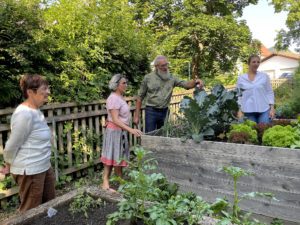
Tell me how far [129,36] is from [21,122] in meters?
3.87

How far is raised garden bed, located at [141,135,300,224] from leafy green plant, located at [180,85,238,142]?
16 cm

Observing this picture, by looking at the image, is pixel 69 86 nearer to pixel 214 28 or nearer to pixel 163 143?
pixel 163 143

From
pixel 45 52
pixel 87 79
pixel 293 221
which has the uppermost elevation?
pixel 45 52

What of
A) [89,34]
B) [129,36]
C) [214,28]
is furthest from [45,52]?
[214,28]

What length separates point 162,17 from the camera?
71.8 ft

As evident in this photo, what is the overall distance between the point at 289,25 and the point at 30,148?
28.6m

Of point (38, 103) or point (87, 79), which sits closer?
point (38, 103)

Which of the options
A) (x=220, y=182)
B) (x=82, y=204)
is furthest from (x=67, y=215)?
(x=220, y=182)

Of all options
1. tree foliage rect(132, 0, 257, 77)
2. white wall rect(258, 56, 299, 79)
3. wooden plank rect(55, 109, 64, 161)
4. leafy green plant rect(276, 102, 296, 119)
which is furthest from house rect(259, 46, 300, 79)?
wooden plank rect(55, 109, 64, 161)

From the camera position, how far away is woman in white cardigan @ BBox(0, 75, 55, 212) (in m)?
2.67

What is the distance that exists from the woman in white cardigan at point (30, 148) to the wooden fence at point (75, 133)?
5.73 ft

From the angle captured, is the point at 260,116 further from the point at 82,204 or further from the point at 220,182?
the point at 82,204

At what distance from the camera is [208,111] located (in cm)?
339

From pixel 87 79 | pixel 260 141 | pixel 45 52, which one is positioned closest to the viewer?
pixel 260 141
